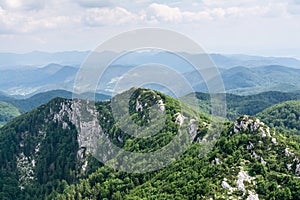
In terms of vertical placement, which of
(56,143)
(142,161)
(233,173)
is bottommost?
(56,143)

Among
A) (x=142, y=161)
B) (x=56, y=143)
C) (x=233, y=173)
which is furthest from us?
(x=56, y=143)

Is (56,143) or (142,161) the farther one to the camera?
(56,143)

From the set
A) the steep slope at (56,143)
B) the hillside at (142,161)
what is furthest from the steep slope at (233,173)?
the steep slope at (56,143)

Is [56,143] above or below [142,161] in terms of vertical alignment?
below

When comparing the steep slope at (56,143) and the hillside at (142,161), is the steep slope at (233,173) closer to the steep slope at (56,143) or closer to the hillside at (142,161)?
the hillside at (142,161)

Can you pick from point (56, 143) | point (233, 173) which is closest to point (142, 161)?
point (233, 173)

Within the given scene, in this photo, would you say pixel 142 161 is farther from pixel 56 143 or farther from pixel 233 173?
pixel 56 143

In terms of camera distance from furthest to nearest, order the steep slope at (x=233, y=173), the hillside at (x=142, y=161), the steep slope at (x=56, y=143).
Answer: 1. the steep slope at (x=56, y=143)
2. the hillside at (x=142, y=161)
3. the steep slope at (x=233, y=173)

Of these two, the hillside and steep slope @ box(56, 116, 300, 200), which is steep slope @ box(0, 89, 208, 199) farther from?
steep slope @ box(56, 116, 300, 200)

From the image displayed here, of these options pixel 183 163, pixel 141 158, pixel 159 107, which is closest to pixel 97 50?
pixel 183 163
